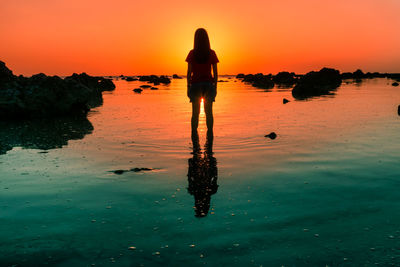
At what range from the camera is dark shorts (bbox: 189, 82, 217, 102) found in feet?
30.6

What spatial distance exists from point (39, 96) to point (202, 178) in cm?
1107

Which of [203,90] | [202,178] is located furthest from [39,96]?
[202,178]

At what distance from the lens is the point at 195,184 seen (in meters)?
5.30

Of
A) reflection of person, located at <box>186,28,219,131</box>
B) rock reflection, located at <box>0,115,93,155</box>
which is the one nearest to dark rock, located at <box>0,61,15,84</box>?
rock reflection, located at <box>0,115,93,155</box>

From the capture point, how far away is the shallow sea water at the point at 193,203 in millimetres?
3145

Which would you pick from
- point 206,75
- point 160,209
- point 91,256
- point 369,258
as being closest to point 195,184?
point 160,209

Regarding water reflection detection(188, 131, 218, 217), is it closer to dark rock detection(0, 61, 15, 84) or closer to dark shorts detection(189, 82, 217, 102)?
dark shorts detection(189, 82, 217, 102)

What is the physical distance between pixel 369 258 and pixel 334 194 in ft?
5.91

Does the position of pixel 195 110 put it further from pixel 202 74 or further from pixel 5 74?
pixel 5 74

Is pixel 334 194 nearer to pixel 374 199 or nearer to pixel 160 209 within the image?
pixel 374 199

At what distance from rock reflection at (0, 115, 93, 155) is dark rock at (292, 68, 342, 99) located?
18.2 m

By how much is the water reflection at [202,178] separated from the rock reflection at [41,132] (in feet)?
11.8

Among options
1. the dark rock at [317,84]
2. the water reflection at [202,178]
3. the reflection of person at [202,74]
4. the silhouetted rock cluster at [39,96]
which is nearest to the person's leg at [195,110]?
the reflection of person at [202,74]

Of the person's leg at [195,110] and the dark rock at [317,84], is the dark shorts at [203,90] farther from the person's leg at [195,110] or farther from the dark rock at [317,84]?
the dark rock at [317,84]
